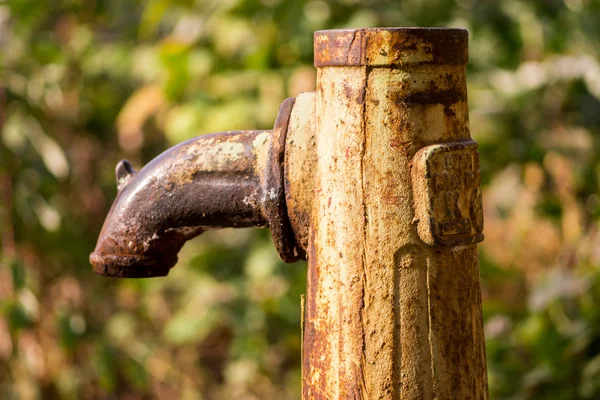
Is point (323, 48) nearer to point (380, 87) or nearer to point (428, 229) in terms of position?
point (380, 87)

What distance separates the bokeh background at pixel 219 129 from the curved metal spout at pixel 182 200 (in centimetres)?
116

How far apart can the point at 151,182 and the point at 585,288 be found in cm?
140

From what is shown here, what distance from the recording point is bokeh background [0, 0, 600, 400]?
2428mm

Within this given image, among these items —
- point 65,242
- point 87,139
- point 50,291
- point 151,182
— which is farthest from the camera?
point 87,139

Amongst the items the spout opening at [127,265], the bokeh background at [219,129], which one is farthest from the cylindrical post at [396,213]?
the bokeh background at [219,129]

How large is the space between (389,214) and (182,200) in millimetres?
314

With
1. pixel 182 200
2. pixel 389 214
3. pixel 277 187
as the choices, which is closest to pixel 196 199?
pixel 182 200

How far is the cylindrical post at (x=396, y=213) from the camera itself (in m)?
1.00

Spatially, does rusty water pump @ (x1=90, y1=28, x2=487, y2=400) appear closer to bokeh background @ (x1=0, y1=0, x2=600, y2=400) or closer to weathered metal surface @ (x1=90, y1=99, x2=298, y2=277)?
weathered metal surface @ (x1=90, y1=99, x2=298, y2=277)

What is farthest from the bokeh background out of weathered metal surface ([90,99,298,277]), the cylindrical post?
weathered metal surface ([90,99,298,277])

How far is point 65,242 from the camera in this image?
334 cm

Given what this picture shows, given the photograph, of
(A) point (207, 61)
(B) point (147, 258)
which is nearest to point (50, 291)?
(A) point (207, 61)

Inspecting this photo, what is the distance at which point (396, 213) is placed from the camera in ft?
3.28

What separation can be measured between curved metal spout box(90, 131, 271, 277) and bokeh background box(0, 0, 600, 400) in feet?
3.81
